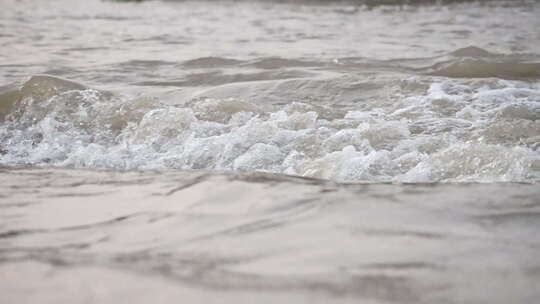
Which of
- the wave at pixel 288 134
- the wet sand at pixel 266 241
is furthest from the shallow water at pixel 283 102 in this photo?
the wet sand at pixel 266 241

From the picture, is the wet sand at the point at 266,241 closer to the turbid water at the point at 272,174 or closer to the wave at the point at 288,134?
the turbid water at the point at 272,174

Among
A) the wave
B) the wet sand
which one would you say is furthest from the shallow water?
the wet sand

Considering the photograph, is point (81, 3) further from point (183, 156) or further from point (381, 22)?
point (183, 156)

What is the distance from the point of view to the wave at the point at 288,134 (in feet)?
8.62

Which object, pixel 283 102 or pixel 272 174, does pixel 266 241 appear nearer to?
pixel 272 174

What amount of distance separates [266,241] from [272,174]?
2.28ft

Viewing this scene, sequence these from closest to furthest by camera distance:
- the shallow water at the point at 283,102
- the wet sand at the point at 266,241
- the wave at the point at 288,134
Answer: the wet sand at the point at 266,241 < the wave at the point at 288,134 < the shallow water at the point at 283,102

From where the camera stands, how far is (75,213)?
2074 millimetres

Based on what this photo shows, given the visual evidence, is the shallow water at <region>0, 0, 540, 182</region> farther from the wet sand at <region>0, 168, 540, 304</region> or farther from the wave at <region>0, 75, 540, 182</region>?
the wet sand at <region>0, 168, 540, 304</region>

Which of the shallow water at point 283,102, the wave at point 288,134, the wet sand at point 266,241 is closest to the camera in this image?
the wet sand at point 266,241

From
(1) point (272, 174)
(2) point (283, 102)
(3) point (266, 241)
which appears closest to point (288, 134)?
(1) point (272, 174)

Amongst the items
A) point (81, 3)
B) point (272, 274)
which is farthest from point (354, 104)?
point (81, 3)

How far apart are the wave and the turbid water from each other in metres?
0.01

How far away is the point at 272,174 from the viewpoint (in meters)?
2.46
